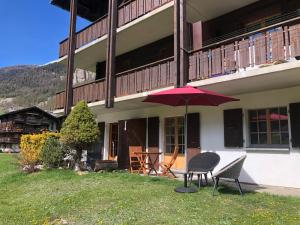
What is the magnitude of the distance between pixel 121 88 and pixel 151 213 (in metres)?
7.48

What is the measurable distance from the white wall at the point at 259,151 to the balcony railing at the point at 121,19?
417cm

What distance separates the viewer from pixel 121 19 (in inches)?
524

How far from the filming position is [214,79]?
8.95 meters

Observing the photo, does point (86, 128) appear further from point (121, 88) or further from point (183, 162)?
point (183, 162)

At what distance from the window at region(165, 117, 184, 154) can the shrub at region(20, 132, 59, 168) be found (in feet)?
16.0

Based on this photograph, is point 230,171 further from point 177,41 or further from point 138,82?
point 138,82

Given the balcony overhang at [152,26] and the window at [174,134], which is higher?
the balcony overhang at [152,26]

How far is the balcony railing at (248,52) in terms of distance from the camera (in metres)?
7.55

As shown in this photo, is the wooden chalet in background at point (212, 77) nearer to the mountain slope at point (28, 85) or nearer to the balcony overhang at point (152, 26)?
the balcony overhang at point (152, 26)

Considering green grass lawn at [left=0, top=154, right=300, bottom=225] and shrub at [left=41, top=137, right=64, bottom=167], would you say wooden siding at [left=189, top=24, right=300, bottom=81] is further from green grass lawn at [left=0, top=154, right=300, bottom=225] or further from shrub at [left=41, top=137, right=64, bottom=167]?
shrub at [left=41, top=137, right=64, bottom=167]

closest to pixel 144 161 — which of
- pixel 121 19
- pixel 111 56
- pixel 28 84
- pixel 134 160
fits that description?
pixel 134 160

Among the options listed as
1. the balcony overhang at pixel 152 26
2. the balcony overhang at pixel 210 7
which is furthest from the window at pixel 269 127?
the balcony overhang at pixel 152 26

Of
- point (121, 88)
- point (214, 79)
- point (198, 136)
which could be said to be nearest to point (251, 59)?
point (214, 79)

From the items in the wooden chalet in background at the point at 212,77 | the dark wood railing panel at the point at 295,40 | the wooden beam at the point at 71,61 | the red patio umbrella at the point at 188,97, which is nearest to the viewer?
the dark wood railing panel at the point at 295,40
